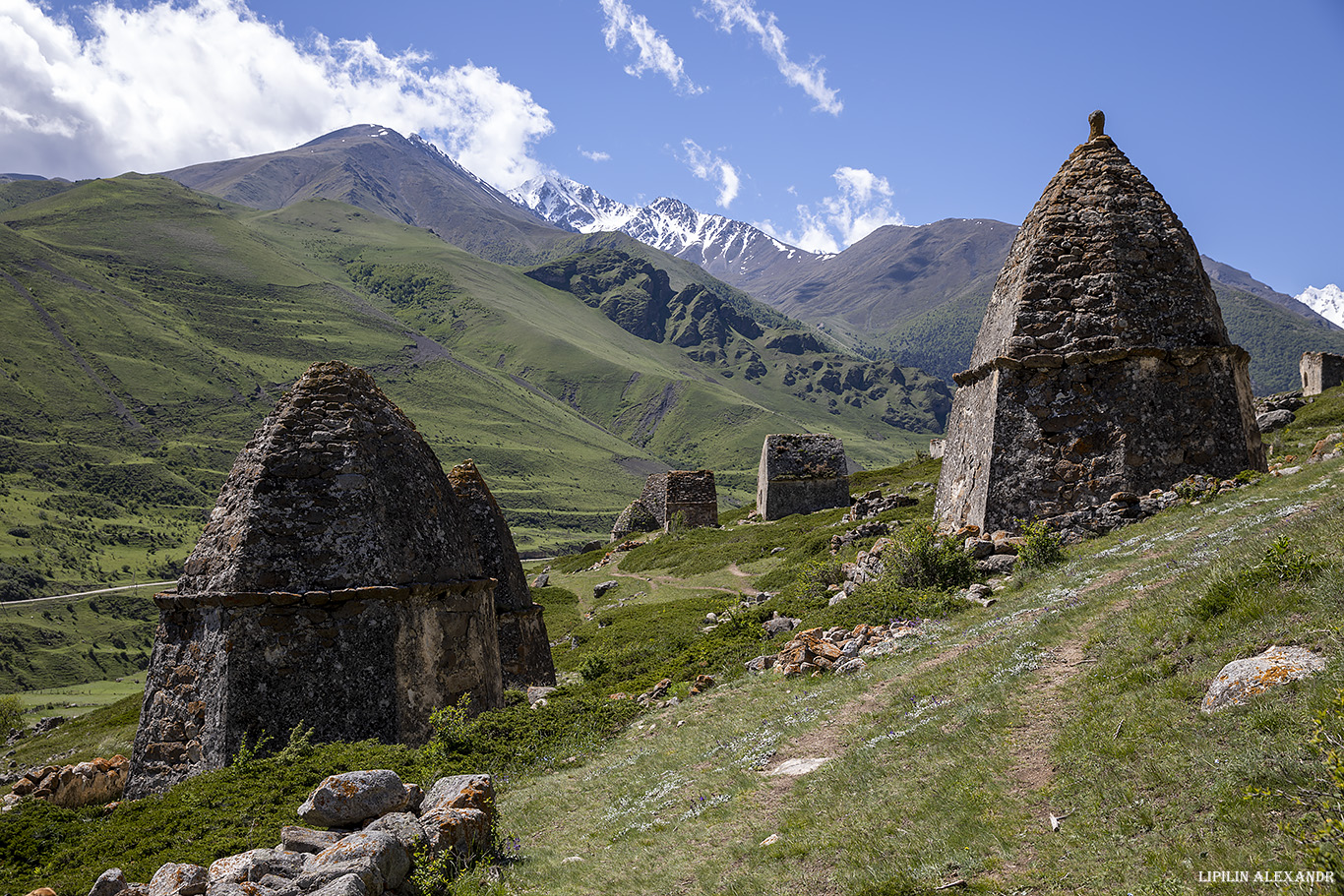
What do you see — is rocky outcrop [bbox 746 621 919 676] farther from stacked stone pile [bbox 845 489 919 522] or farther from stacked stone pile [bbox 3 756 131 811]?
stacked stone pile [bbox 845 489 919 522]

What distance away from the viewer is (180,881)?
22.4 feet

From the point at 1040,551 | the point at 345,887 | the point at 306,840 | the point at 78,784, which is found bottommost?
the point at 78,784

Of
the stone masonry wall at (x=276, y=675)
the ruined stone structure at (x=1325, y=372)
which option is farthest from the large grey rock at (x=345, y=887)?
the ruined stone structure at (x=1325, y=372)

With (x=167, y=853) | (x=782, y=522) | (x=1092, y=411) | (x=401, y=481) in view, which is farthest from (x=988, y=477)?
→ (x=782, y=522)

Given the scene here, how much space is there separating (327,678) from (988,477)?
539 inches

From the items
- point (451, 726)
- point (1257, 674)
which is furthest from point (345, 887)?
point (1257, 674)

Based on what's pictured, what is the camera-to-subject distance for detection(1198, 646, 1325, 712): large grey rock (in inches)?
235

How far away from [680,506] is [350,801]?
164ft

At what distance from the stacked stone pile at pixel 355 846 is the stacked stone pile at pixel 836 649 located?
6912 millimetres

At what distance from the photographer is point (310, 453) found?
511 inches

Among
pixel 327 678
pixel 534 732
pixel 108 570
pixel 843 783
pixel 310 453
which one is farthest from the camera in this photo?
pixel 108 570

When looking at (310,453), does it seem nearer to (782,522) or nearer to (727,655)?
(727,655)

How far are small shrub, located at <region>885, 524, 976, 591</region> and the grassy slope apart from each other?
5.16 feet

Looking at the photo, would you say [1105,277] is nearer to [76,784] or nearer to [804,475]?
[76,784]
